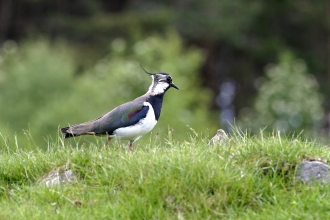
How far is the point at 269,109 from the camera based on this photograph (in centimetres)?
3900

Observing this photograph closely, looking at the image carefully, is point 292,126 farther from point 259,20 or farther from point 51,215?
point 51,215

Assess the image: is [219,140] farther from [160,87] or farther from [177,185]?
[160,87]

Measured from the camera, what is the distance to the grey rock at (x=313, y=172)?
8.51 metres

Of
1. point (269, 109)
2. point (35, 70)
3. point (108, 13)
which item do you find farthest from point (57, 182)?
point (108, 13)

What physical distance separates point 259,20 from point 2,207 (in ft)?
128

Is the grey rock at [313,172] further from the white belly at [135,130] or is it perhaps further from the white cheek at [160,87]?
the white cheek at [160,87]

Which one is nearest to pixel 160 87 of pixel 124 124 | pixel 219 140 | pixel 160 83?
pixel 160 83

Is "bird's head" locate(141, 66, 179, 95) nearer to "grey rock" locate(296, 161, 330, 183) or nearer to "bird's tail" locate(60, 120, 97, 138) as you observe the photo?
"bird's tail" locate(60, 120, 97, 138)

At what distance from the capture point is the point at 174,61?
4075 cm

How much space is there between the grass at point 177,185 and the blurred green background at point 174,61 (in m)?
26.2

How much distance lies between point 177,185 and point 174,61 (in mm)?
32675

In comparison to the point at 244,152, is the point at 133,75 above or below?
below

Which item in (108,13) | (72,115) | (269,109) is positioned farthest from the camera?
(108,13)

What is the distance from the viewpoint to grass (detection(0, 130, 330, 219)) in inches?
317
